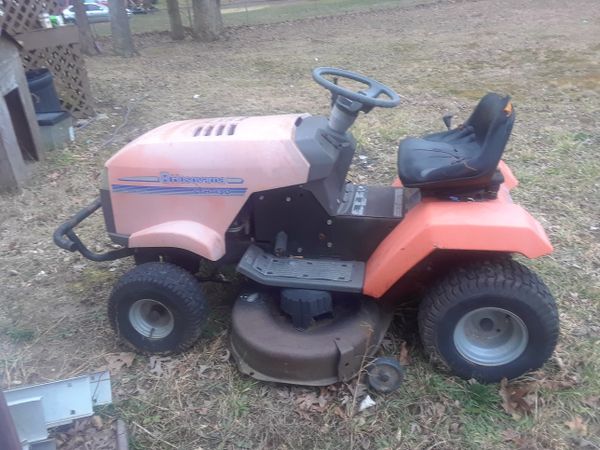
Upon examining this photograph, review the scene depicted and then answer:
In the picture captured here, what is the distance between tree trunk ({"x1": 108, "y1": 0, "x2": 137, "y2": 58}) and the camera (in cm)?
1045

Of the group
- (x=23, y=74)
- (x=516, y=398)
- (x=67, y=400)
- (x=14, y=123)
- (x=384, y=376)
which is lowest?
(x=516, y=398)

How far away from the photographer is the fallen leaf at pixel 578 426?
107 inches

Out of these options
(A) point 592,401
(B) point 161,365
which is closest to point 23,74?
(B) point 161,365

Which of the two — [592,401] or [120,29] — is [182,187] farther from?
[120,29]

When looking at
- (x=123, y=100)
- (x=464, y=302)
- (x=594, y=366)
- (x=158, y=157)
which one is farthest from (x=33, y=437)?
(x=123, y=100)

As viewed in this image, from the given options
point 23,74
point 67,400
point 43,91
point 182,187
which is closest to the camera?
point 67,400

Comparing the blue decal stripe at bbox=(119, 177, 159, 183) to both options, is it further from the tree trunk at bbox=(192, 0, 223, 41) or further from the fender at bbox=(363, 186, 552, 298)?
the tree trunk at bbox=(192, 0, 223, 41)

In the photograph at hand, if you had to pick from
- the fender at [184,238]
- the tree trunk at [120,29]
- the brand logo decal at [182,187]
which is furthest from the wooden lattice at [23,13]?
the fender at [184,238]

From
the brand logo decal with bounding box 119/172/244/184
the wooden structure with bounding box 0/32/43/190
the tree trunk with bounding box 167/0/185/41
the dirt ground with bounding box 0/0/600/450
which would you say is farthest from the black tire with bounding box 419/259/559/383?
the tree trunk with bounding box 167/0/185/41

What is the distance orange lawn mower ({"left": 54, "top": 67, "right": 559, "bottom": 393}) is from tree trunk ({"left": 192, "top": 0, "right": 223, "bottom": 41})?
905 centimetres

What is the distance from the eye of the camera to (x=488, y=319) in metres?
2.95

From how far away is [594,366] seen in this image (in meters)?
3.03

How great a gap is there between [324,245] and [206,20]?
9.59m

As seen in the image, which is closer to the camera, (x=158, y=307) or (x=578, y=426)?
(x=578, y=426)
